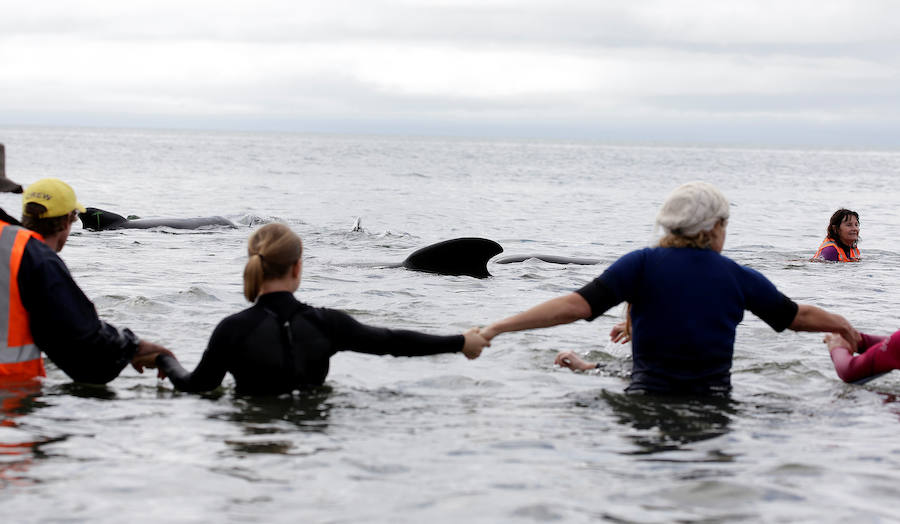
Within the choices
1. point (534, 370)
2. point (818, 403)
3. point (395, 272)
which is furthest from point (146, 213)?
point (818, 403)

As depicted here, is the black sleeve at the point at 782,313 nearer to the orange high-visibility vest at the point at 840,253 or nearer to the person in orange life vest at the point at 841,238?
the person in orange life vest at the point at 841,238

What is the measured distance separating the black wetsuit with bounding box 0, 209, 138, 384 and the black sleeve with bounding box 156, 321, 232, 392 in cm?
30

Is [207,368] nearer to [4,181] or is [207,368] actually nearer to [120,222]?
[120,222]

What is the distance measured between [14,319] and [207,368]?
132 centimetres

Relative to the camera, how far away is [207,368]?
6391 millimetres

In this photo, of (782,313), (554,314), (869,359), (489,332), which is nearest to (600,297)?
(554,314)

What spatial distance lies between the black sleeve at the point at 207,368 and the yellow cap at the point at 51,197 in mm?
1202

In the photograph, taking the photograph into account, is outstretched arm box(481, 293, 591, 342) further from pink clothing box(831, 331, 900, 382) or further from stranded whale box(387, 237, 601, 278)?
stranded whale box(387, 237, 601, 278)

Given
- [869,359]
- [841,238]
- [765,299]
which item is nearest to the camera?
[765,299]

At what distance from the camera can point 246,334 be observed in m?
6.20

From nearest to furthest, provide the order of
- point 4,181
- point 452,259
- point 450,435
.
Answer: point 450,435 → point 452,259 → point 4,181

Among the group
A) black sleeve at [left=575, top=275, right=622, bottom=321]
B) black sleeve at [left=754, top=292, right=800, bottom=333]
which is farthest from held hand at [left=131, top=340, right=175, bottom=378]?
black sleeve at [left=754, top=292, right=800, bottom=333]

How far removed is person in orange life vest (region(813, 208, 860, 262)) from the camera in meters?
16.5

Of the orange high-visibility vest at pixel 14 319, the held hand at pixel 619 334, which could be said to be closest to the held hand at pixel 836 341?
the held hand at pixel 619 334
